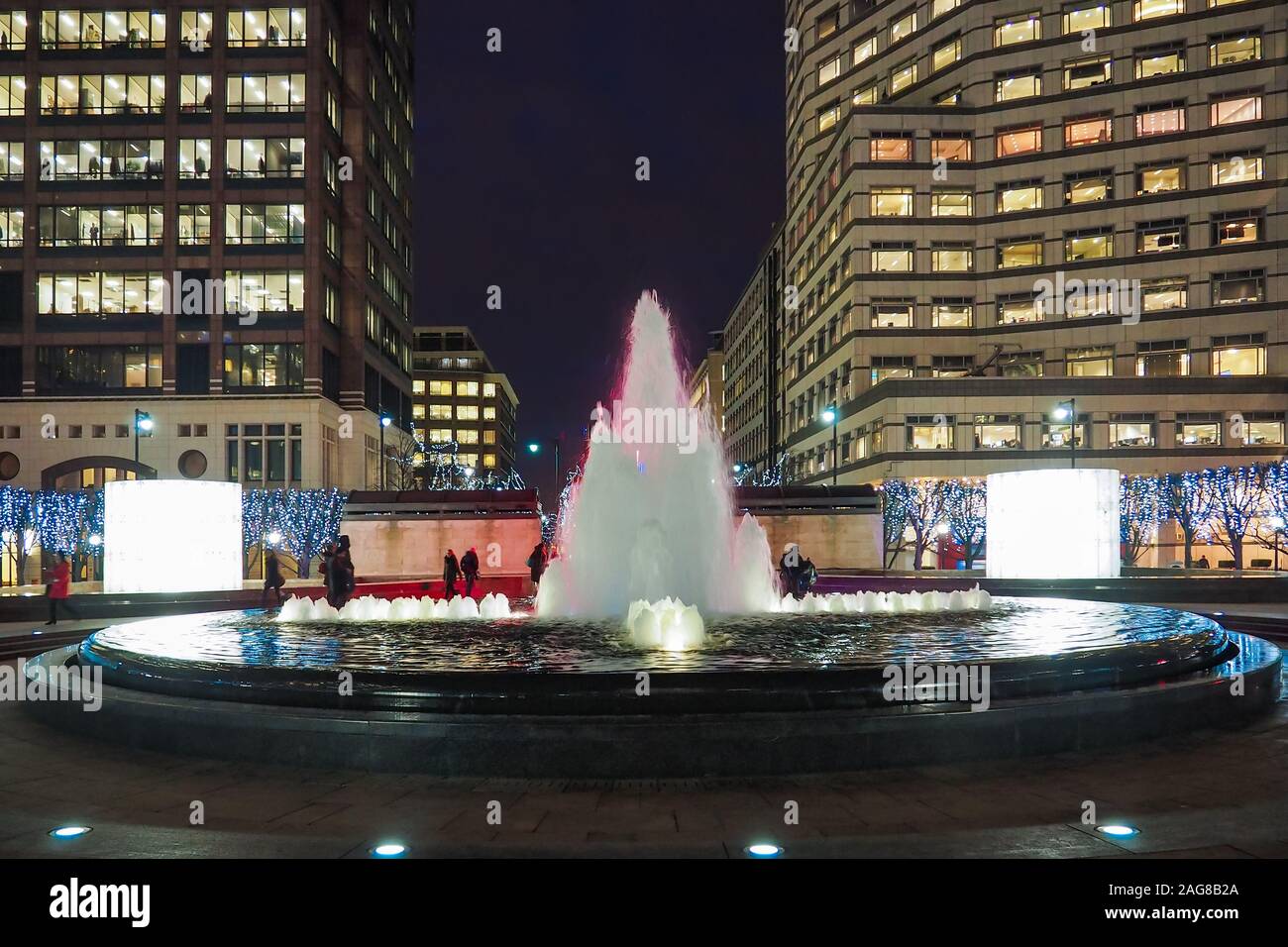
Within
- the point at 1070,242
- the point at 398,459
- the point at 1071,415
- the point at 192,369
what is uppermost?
the point at 1070,242

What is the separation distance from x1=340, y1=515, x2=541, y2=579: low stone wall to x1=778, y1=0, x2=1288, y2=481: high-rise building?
30923 mm

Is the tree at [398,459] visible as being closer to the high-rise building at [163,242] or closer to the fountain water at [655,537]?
the high-rise building at [163,242]

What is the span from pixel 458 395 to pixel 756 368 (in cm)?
7629

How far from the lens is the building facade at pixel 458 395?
168 metres

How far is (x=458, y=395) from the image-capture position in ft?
557

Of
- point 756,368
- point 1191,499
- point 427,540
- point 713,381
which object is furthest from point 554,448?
point 713,381

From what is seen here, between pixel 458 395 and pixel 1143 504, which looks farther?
pixel 458 395

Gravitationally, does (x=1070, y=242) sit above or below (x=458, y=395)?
below

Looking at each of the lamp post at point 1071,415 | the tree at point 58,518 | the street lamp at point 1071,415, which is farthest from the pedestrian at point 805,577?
the tree at point 58,518

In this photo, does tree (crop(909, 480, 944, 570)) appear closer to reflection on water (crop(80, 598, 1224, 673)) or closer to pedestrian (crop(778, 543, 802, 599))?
pedestrian (crop(778, 543, 802, 599))

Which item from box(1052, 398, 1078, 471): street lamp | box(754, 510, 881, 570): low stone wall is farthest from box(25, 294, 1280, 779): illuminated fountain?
box(754, 510, 881, 570): low stone wall

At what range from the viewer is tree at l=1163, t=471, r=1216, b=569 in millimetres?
40594

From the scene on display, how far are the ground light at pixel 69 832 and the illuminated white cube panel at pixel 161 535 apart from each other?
21378mm

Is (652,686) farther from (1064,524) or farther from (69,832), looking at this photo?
(1064,524)
